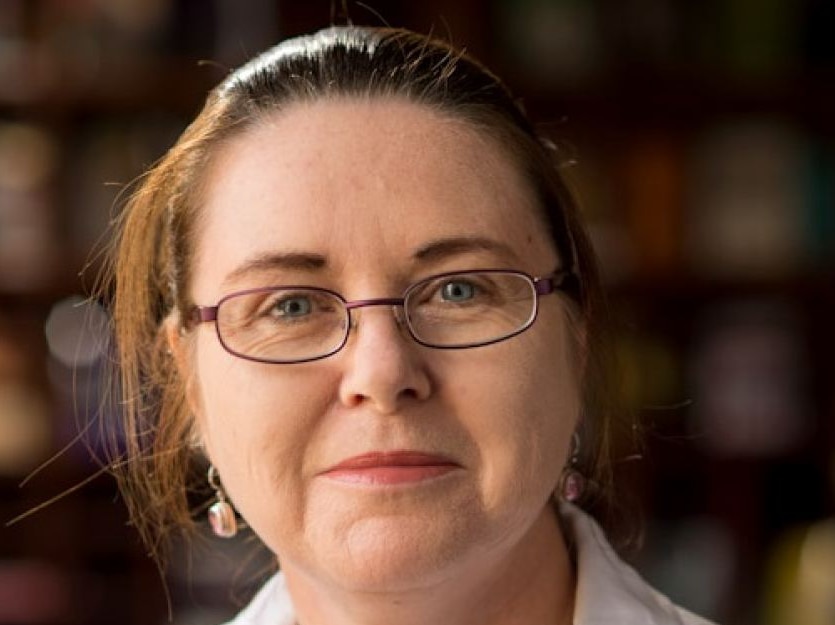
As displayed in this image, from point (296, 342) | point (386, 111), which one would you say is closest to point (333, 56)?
point (386, 111)

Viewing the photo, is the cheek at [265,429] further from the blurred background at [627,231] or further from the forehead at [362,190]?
the blurred background at [627,231]

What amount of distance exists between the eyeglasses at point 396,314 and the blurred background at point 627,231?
1869mm

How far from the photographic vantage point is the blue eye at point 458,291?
3.90 ft

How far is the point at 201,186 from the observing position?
1.30 m

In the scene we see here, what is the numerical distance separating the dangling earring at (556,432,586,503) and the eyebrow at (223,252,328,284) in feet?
1.22

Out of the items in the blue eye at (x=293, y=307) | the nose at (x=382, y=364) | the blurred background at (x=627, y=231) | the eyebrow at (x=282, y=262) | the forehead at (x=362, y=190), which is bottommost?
the blurred background at (x=627, y=231)

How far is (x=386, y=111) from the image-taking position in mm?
1215

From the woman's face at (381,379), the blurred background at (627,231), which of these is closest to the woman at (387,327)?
the woman's face at (381,379)

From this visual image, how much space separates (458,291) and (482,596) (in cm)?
27

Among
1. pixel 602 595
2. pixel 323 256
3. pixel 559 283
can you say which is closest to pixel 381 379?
pixel 323 256

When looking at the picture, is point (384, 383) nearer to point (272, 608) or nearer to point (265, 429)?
point (265, 429)

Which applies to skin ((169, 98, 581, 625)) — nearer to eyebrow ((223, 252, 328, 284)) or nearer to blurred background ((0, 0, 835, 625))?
eyebrow ((223, 252, 328, 284))

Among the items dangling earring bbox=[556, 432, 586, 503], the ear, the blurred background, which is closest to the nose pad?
the ear

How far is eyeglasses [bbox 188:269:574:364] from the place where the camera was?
1.17 m
